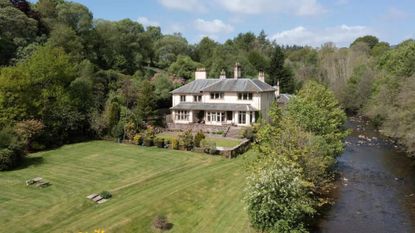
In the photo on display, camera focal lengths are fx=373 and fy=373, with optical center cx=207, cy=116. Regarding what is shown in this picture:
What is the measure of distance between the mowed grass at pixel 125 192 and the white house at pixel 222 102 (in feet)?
48.3

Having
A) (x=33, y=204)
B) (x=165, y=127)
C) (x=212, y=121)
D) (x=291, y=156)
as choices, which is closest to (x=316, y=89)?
(x=291, y=156)

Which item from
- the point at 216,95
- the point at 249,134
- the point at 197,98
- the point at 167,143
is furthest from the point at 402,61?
the point at 167,143

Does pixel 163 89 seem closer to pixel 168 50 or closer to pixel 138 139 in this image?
pixel 138 139

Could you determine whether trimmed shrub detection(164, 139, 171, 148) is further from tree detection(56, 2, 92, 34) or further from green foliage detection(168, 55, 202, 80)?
tree detection(56, 2, 92, 34)

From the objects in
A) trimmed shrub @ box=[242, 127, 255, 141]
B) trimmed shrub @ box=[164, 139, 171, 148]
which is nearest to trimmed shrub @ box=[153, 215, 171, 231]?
trimmed shrub @ box=[164, 139, 171, 148]

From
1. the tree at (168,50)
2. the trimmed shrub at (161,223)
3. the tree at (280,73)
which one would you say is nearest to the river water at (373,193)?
the trimmed shrub at (161,223)

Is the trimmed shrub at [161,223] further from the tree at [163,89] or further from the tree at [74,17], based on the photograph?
the tree at [74,17]

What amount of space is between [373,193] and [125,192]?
787 inches

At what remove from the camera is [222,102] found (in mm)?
54000

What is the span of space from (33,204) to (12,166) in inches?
355

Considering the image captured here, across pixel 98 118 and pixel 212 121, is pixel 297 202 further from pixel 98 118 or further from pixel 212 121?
pixel 212 121

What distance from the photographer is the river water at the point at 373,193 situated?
24.5 metres

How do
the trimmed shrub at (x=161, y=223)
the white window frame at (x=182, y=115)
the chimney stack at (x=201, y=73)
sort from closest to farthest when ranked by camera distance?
the trimmed shrub at (x=161, y=223)
the white window frame at (x=182, y=115)
the chimney stack at (x=201, y=73)

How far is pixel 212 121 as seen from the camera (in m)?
53.6
